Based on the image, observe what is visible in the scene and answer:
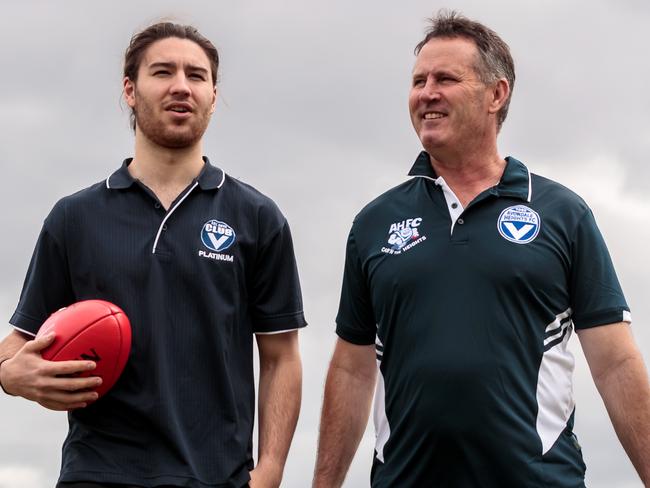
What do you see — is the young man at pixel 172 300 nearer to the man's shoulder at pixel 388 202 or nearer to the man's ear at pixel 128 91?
the man's ear at pixel 128 91

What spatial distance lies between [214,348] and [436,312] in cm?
128

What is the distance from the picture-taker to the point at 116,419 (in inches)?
254

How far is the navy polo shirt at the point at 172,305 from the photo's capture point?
21.0 feet

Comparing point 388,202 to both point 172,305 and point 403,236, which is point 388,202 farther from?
point 172,305

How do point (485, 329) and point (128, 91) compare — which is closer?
point (485, 329)

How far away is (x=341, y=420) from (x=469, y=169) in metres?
1.77

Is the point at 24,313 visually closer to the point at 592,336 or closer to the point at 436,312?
the point at 436,312

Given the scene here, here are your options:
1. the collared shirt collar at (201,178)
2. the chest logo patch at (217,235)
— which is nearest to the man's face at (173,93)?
the collared shirt collar at (201,178)

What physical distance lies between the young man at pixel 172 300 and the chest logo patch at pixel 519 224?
133 centimetres

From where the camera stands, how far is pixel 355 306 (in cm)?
716

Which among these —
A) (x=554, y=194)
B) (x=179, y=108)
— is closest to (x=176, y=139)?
(x=179, y=108)

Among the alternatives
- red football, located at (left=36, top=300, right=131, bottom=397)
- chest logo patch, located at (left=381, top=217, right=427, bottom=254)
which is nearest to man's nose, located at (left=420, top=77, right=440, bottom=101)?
chest logo patch, located at (left=381, top=217, right=427, bottom=254)

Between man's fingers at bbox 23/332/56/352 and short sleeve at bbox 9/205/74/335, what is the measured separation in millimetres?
507

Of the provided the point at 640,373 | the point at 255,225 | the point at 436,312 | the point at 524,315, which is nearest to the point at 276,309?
the point at 255,225
